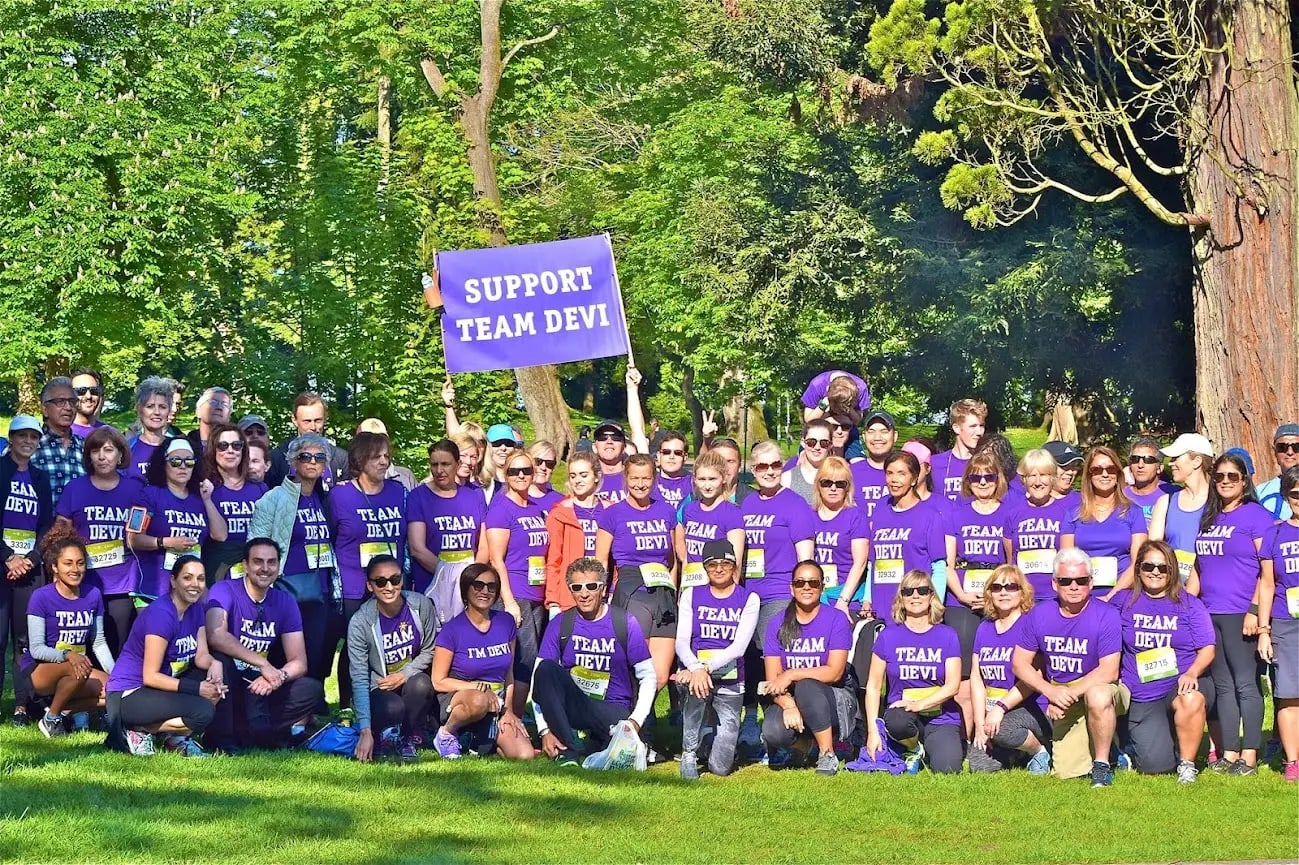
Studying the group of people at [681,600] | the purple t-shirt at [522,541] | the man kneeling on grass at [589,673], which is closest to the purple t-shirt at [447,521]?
the group of people at [681,600]

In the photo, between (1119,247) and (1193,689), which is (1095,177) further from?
(1193,689)

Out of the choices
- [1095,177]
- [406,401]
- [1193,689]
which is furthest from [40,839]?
[1095,177]

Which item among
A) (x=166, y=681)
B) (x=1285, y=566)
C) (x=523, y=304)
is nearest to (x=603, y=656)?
(x=166, y=681)

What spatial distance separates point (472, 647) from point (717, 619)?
1.45 metres

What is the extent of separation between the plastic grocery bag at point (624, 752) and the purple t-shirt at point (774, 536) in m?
1.19

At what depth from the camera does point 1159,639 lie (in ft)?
31.7

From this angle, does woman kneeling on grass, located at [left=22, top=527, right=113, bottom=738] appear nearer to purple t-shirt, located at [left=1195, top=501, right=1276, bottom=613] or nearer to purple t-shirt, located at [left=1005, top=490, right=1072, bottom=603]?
purple t-shirt, located at [left=1005, top=490, right=1072, bottom=603]

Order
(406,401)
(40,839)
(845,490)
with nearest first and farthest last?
(40,839) → (845,490) → (406,401)

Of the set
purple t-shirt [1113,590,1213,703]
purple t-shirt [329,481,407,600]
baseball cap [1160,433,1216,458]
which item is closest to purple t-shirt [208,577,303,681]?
purple t-shirt [329,481,407,600]

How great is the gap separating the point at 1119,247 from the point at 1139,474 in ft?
35.5

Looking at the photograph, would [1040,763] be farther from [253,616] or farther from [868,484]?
[253,616]

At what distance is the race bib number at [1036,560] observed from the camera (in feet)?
33.2

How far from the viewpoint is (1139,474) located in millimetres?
10398

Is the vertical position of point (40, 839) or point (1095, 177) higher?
point (1095, 177)
